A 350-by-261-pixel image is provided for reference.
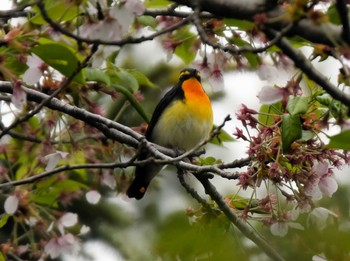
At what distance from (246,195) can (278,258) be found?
7.77ft

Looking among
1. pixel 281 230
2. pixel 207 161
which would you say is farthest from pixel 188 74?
pixel 281 230

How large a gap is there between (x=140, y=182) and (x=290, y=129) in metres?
2.24

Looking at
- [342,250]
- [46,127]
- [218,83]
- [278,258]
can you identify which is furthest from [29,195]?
[342,250]

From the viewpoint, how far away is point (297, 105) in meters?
2.34

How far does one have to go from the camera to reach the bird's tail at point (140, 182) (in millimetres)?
4414

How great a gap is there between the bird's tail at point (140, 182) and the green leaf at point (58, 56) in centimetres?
207

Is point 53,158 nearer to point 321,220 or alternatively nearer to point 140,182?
point 140,182

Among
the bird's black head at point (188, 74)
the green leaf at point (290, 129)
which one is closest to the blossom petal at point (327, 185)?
the green leaf at point (290, 129)

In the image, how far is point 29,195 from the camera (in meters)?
3.04

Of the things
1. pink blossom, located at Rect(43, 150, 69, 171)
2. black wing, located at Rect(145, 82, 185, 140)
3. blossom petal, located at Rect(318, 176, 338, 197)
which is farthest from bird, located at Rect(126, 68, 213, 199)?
blossom petal, located at Rect(318, 176, 338, 197)


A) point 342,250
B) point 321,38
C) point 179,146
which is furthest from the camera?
point 179,146

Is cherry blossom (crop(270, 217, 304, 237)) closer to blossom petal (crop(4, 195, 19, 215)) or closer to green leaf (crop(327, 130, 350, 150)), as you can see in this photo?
green leaf (crop(327, 130, 350, 150))

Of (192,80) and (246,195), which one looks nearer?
(246,195)

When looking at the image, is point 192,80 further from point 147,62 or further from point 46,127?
point 46,127
